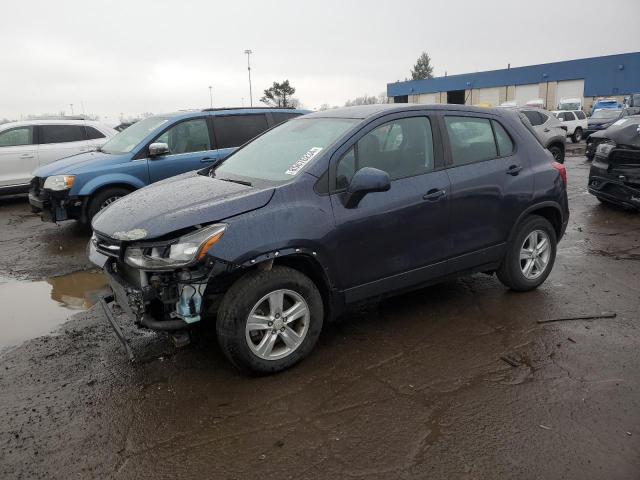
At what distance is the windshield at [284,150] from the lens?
3.76 meters

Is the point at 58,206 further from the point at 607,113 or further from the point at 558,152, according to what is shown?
the point at 607,113

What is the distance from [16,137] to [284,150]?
9.25 metres

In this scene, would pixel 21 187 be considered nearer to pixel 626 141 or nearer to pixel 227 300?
pixel 227 300

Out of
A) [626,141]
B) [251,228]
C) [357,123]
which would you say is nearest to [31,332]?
[251,228]

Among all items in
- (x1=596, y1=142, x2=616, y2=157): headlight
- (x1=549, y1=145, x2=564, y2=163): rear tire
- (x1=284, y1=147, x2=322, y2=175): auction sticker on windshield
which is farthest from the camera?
(x1=549, y1=145, x2=564, y2=163): rear tire

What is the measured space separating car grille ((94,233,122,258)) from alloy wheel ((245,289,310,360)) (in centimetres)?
101

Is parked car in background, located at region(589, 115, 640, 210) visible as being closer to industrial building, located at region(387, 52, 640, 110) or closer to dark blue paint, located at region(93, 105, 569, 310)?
dark blue paint, located at region(93, 105, 569, 310)

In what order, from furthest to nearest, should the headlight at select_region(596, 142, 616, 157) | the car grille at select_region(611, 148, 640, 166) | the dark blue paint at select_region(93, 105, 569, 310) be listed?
the headlight at select_region(596, 142, 616, 157)
the car grille at select_region(611, 148, 640, 166)
the dark blue paint at select_region(93, 105, 569, 310)

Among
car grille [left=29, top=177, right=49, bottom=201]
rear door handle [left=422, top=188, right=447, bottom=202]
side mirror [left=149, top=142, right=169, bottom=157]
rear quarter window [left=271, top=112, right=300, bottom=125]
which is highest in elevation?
rear quarter window [left=271, top=112, right=300, bottom=125]

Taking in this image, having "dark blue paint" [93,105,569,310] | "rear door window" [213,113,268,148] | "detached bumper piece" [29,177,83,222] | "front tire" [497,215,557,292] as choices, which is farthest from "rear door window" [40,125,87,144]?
"front tire" [497,215,557,292]

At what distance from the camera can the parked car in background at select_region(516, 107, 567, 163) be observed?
1404 centimetres

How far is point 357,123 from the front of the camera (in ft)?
12.6

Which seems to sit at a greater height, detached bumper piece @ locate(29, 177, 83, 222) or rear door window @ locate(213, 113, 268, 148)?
rear door window @ locate(213, 113, 268, 148)

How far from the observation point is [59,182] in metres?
A: 7.01
